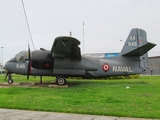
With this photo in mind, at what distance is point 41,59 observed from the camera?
15359mm

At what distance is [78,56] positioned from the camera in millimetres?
15570

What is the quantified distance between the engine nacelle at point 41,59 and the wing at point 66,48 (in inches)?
20.9

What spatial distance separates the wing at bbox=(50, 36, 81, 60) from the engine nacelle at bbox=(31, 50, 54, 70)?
20.9 inches

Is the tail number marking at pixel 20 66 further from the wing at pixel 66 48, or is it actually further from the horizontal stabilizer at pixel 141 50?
the horizontal stabilizer at pixel 141 50

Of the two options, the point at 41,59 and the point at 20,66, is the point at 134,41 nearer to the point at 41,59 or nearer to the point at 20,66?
the point at 41,59

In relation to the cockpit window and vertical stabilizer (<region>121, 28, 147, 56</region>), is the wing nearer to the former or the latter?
the cockpit window

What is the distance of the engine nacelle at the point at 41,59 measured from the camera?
1538cm

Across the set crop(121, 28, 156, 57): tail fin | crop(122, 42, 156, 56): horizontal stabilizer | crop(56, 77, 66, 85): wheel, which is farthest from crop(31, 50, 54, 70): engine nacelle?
crop(122, 42, 156, 56): horizontal stabilizer

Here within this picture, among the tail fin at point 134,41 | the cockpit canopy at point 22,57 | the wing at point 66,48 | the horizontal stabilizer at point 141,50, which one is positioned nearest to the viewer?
the wing at point 66,48

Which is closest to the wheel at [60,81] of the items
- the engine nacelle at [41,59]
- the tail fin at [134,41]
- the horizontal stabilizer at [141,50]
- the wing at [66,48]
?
the engine nacelle at [41,59]

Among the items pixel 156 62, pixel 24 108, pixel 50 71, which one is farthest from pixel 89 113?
pixel 156 62

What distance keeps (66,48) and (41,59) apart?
2.11 metres

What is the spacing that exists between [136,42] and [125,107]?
11622 millimetres

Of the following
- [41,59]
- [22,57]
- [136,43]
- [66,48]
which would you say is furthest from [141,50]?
[22,57]
